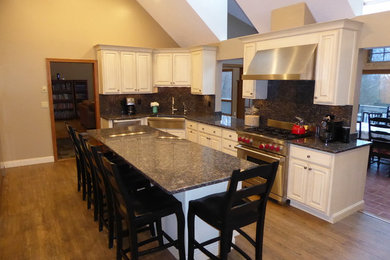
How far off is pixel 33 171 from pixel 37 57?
2.16m

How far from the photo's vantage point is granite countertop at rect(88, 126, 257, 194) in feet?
6.75

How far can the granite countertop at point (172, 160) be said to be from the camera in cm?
206

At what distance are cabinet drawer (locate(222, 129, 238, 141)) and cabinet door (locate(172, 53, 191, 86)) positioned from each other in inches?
73.0

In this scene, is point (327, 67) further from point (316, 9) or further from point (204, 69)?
point (204, 69)

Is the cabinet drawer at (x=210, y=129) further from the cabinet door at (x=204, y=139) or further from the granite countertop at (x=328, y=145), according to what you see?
the granite countertop at (x=328, y=145)

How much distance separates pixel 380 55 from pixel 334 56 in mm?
4842

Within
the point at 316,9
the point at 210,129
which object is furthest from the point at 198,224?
the point at 316,9

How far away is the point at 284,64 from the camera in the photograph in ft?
11.9

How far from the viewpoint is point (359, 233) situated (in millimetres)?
3041

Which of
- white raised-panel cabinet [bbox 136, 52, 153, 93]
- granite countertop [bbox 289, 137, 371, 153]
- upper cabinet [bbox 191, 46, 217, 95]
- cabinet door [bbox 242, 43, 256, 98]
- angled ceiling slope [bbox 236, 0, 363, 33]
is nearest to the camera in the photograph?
granite countertop [bbox 289, 137, 371, 153]

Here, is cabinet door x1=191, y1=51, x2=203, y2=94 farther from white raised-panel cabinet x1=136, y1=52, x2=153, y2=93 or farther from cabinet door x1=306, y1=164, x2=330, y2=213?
cabinet door x1=306, y1=164, x2=330, y2=213

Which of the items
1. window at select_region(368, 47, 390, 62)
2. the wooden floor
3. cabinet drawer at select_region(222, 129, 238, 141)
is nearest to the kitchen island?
the wooden floor

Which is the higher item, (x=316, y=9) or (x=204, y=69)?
(x=316, y=9)

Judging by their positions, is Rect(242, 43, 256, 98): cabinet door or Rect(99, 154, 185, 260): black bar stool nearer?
Rect(99, 154, 185, 260): black bar stool
